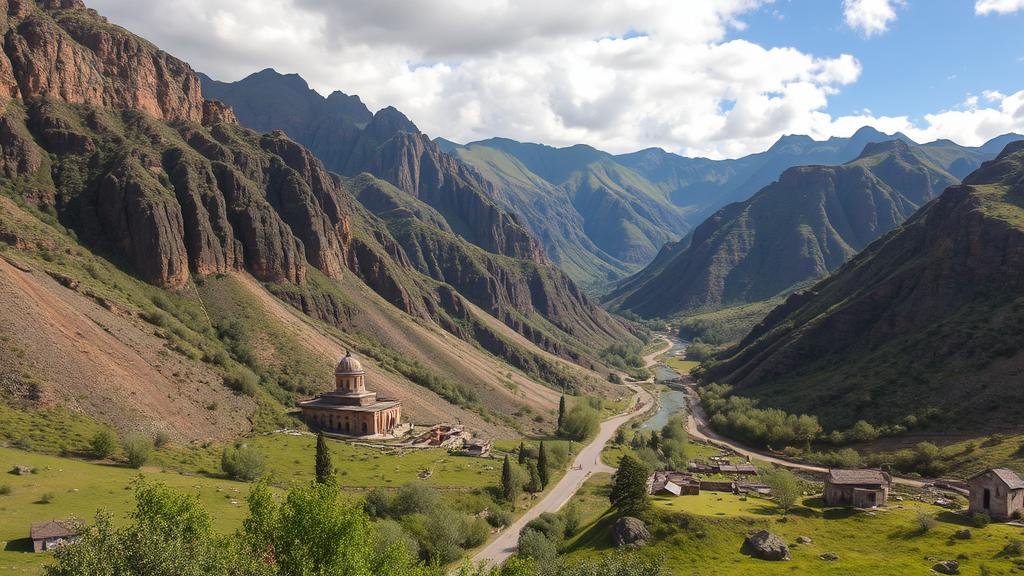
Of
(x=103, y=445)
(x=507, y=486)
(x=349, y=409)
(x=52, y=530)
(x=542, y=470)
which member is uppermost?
(x=103, y=445)

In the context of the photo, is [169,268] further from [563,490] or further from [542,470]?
[563,490]

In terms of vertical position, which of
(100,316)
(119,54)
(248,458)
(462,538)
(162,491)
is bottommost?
(462,538)

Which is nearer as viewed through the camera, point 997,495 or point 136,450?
point 997,495

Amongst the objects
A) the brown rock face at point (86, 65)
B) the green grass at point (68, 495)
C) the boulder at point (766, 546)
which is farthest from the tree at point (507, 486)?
the brown rock face at point (86, 65)

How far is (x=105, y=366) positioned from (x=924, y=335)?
146 m

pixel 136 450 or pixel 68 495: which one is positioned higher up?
pixel 136 450

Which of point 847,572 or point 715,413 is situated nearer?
point 847,572

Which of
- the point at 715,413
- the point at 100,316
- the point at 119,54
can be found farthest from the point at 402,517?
the point at 119,54

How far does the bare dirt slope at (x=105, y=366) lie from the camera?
274 feet

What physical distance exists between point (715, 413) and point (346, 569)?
138094 millimetres

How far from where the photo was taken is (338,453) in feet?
320

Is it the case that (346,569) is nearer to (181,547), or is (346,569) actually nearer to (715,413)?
(181,547)

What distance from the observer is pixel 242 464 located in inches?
3068

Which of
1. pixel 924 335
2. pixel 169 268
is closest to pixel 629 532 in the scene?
pixel 169 268
